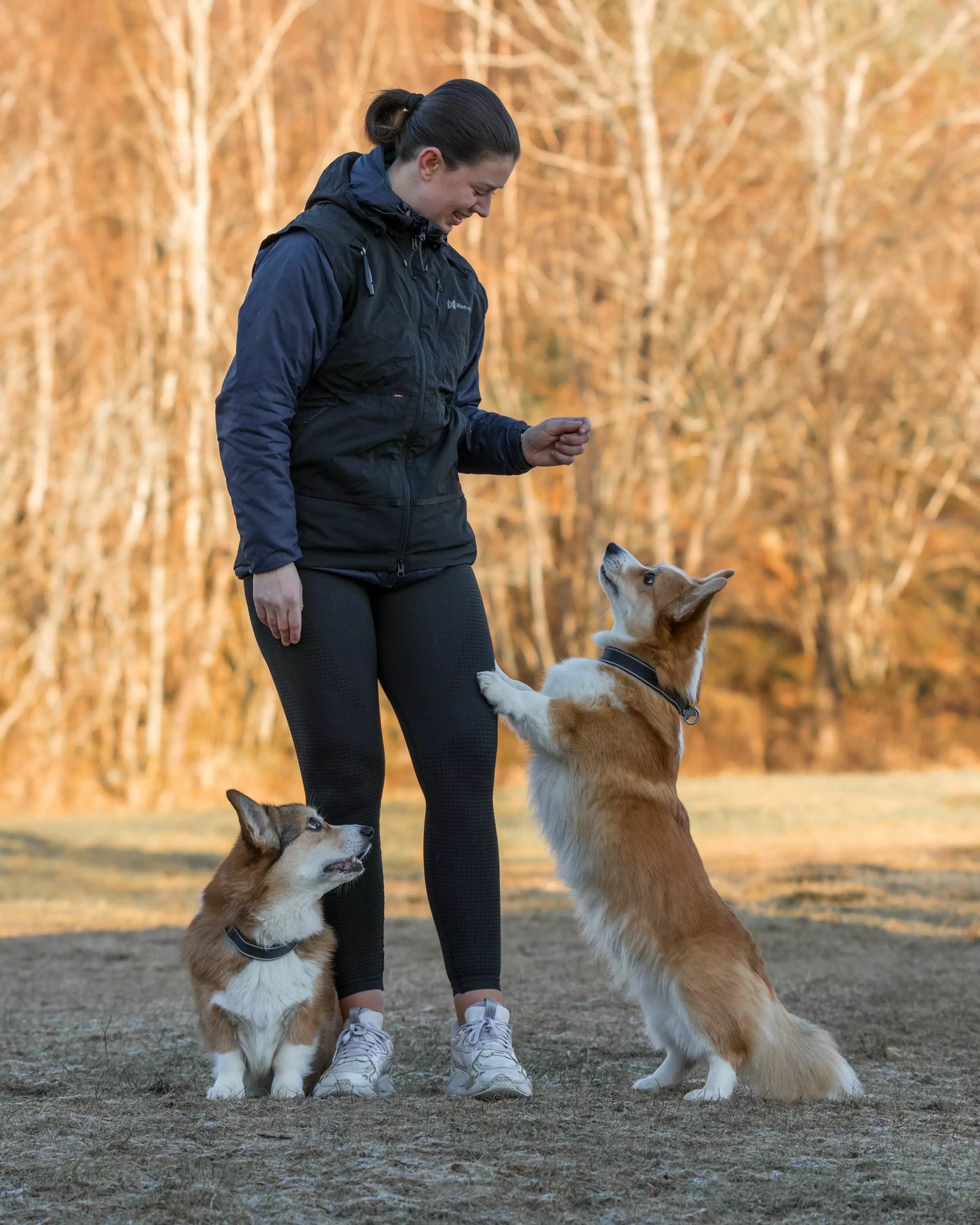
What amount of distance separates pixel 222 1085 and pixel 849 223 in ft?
49.6

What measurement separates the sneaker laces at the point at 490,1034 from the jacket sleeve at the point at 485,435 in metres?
1.29

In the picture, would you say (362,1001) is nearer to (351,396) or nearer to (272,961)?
(272,961)

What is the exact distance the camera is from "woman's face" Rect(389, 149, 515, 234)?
2984 mm

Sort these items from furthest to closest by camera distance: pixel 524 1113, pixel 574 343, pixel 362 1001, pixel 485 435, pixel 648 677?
pixel 574 343, pixel 648 677, pixel 485 435, pixel 362 1001, pixel 524 1113

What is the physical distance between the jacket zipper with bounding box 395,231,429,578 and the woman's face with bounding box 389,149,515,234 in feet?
0.23

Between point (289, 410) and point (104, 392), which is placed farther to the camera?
point (104, 392)

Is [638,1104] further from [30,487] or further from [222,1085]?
[30,487]

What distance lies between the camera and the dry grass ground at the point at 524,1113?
2.24 meters

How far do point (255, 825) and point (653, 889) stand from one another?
36.8 inches

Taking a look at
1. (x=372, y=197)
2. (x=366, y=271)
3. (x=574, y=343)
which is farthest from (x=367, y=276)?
(x=574, y=343)

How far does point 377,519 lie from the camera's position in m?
3.00

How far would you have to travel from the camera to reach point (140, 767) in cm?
1470

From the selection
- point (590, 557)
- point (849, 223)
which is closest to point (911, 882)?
point (590, 557)

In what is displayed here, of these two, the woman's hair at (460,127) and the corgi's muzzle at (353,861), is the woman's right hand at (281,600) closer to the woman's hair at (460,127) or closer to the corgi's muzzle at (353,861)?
the corgi's muzzle at (353,861)
